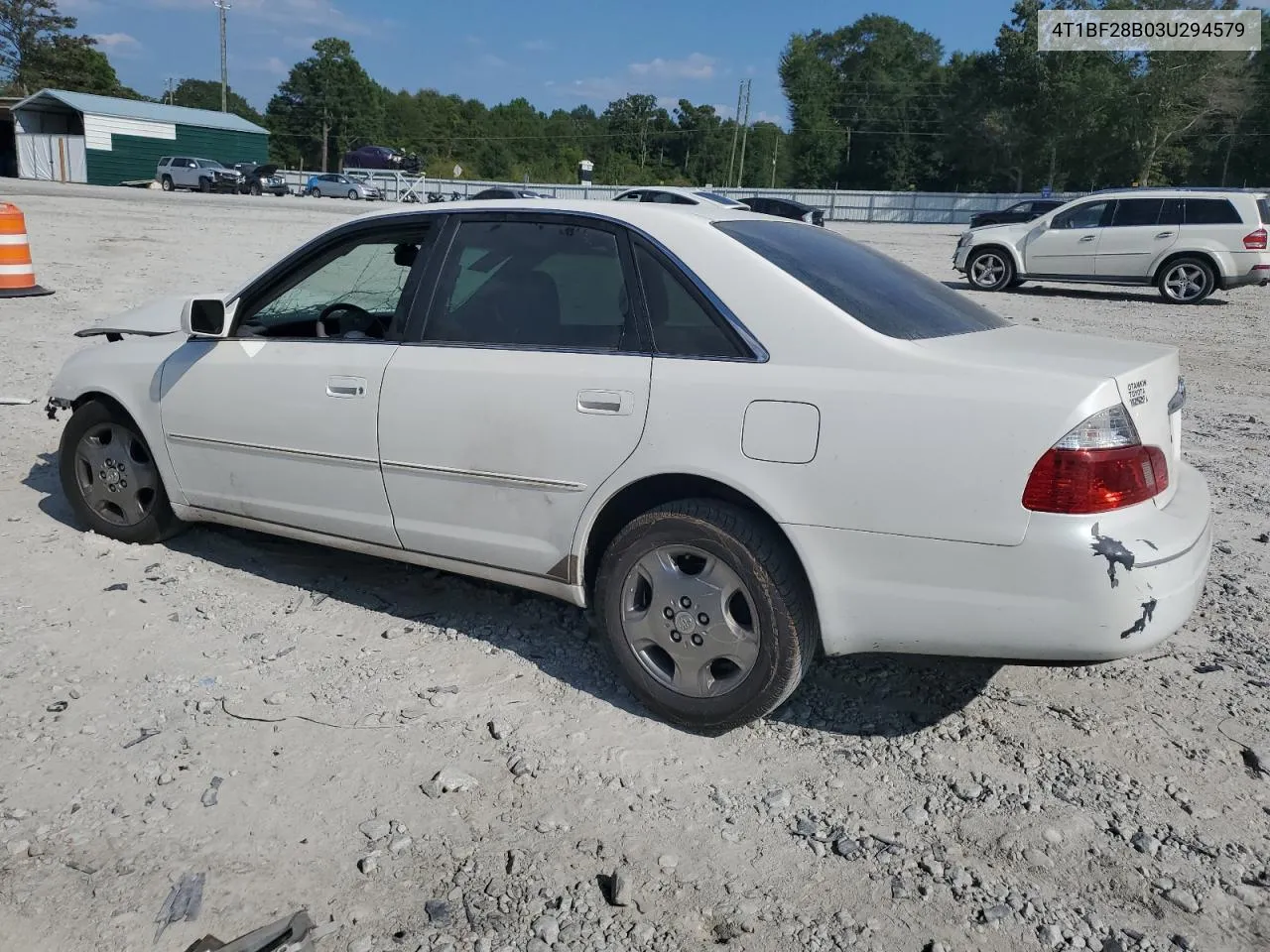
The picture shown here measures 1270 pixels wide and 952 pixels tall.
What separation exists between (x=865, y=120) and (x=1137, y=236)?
3215 inches

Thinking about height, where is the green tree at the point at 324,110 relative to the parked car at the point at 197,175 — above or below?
above

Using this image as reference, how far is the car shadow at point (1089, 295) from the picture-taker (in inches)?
641

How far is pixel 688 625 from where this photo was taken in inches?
128

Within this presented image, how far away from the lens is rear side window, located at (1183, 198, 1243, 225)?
15.5 meters

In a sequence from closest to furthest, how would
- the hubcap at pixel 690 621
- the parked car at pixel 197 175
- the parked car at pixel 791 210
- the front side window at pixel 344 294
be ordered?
the hubcap at pixel 690 621
the front side window at pixel 344 294
the parked car at pixel 791 210
the parked car at pixel 197 175

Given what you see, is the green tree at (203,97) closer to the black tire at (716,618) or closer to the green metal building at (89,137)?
the green metal building at (89,137)

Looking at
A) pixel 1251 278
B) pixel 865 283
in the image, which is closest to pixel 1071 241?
pixel 1251 278

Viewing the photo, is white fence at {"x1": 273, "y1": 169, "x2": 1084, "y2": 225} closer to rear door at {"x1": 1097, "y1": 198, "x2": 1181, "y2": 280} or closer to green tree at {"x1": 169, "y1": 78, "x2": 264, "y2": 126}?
rear door at {"x1": 1097, "y1": 198, "x2": 1181, "y2": 280}

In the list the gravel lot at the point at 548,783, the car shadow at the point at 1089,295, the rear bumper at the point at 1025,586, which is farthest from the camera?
the car shadow at the point at 1089,295

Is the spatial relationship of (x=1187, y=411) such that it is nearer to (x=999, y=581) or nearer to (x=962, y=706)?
(x=962, y=706)

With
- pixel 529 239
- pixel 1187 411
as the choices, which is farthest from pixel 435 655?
pixel 1187 411

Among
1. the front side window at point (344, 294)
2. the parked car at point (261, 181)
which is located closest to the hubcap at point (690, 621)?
the front side window at point (344, 294)

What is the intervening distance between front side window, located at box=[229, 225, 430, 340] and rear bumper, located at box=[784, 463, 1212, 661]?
6.94 ft

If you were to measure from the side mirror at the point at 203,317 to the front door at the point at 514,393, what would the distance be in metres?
1.02
